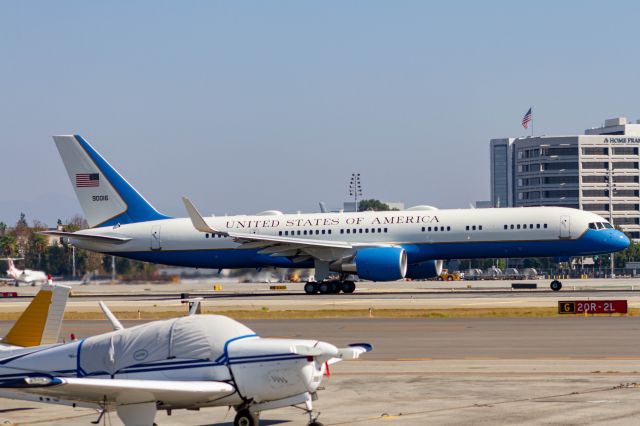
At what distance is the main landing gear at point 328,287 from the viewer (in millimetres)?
64375

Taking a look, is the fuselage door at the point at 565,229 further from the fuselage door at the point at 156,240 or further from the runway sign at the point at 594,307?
the fuselage door at the point at 156,240

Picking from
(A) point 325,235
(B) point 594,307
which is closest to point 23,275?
(A) point 325,235

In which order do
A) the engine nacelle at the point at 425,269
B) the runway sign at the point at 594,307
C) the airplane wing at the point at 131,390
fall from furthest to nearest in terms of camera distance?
the engine nacelle at the point at 425,269
the runway sign at the point at 594,307
the airplane wing at the point at 131,390

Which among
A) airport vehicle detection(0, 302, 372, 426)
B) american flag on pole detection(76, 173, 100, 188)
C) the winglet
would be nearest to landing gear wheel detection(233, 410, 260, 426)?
airport vehicle detection(0, 302, 372, 426)

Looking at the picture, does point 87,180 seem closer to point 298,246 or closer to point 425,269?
point 298,246

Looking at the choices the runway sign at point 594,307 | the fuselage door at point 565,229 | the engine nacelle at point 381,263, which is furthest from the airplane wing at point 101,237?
the runway sign at point 594,307

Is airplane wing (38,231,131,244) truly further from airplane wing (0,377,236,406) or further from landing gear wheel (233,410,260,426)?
landing gear wheel (233,410,260,426)

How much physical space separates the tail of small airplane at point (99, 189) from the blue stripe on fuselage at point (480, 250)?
5.11 meters

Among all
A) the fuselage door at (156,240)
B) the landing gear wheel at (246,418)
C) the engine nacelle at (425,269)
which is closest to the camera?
the landing gear wheel at (246,418)

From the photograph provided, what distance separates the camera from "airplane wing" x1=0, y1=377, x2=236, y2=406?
1529 centimetres

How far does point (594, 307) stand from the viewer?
4381 cm

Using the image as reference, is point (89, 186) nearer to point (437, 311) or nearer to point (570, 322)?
point (437, 311)

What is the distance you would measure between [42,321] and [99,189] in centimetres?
4958

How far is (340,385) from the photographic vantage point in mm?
23703
